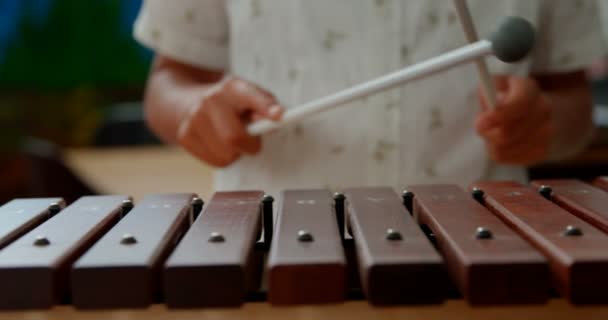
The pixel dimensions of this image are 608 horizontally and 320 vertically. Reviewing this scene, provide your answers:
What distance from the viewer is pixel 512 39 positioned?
83 centimetres

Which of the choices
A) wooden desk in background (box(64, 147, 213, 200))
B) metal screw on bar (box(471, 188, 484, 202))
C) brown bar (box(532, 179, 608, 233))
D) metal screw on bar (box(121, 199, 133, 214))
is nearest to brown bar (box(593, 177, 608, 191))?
brown bar (box(532, 179, 608, 233))

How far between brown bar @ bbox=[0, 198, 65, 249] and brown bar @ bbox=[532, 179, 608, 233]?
0.50 metres

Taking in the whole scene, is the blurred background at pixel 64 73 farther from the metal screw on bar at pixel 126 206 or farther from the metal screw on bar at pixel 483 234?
the metal screw on bar at pixel 483 234

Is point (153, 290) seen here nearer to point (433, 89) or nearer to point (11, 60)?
point (433, 89)

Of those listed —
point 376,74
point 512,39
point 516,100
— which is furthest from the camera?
point 376,74

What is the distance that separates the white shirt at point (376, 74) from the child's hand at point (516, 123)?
7cm

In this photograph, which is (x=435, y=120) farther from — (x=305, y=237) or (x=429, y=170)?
(x=305, y=237)

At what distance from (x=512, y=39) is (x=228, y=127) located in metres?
0.41

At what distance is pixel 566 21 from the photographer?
1238 mm

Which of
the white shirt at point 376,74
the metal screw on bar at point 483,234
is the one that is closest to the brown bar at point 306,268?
the metal screw on bar at point 483,234

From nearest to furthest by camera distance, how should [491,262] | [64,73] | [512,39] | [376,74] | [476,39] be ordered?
[491,262], [512,39], [476,39], [376,74], [64,73]

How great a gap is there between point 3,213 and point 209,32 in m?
0.46

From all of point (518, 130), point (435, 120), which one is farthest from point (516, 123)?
point (435, 120)

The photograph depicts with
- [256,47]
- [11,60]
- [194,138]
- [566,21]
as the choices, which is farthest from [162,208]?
[11,60]
